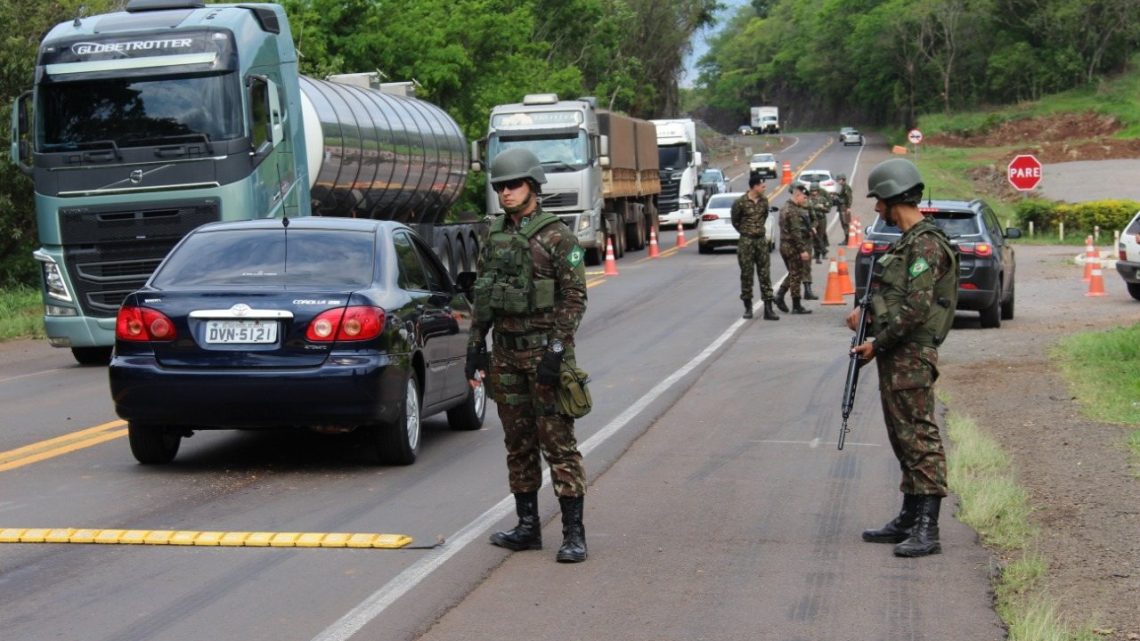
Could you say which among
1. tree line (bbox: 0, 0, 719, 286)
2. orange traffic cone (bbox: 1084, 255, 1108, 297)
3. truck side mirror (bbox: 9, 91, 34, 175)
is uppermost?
tree line (bbox: 0, 0, 719, 286)

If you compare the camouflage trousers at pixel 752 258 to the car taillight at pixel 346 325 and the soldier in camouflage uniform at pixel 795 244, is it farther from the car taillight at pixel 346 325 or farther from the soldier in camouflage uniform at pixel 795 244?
the car taillight at pixel 346 325

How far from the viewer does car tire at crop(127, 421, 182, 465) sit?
998 cm

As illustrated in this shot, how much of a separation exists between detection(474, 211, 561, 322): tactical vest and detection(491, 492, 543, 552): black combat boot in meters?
0.90

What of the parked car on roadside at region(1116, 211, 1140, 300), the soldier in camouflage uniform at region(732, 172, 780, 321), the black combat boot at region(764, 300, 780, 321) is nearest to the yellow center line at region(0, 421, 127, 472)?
the soldier in camouflage uniform at region(732, 172, 780, 321)

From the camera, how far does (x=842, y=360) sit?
16516mm

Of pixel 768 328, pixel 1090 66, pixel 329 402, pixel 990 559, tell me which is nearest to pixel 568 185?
pixel 768 328

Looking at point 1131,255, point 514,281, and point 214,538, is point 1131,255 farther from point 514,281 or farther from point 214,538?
point 214,538

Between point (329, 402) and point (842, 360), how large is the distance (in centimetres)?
833

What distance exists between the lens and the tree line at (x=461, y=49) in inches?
1135

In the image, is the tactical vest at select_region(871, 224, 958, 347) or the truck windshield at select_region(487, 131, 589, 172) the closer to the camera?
the tactical vest at select_region(871, 224, 958, 347)

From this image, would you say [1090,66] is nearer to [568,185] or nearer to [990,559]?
[568,185]

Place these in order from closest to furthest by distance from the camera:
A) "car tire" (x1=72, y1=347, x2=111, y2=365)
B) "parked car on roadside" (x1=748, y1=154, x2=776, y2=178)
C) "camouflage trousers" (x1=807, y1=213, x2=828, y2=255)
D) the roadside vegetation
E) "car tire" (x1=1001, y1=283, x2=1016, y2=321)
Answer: the roadside vegetation
"car tire" (x1=72, y1=347, x2=111, y2=365)
"car tire" (x1=1001, y1=283, x2=1016, y2=321)
"camouflage trousers" (x1=807, y1=213, x2=828, y2=255)
"parked car on roadside" (x1=748, y1=154, x2=776, y2=178)

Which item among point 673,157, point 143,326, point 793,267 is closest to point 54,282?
point 143,326

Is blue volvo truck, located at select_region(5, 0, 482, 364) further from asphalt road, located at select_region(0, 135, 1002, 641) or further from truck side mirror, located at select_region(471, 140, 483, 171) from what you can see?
truck side mirror, located at select_region(471, 140, 483, 171)
